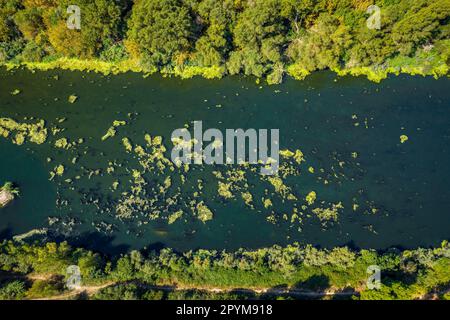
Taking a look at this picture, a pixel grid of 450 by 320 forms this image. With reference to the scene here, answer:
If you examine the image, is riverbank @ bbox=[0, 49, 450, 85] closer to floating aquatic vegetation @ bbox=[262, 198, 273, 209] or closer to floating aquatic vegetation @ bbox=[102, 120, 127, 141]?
floating aquatic vegetation @ bbox=[102, 120, 127, 141]

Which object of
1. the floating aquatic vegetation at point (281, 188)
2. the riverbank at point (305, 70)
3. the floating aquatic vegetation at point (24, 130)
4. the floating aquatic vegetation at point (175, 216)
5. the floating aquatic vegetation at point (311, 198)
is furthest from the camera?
the riverbank at point (305, 70)

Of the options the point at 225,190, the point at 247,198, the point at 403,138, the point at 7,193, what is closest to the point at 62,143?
the point at 7,193

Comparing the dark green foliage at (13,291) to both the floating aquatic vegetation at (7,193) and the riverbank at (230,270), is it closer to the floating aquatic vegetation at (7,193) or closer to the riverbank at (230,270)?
the riverbank at (230,270)

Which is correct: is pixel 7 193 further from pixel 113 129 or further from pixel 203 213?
pixel 203 213

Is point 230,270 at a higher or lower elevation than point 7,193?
lower

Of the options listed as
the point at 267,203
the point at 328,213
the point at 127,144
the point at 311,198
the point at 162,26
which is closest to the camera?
the point at 328,213

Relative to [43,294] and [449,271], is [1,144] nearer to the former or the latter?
[43,294]

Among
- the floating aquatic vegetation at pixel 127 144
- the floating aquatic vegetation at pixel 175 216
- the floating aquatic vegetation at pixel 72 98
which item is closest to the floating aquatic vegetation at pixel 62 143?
the floating aquatic vegetation at pixel 72 98
